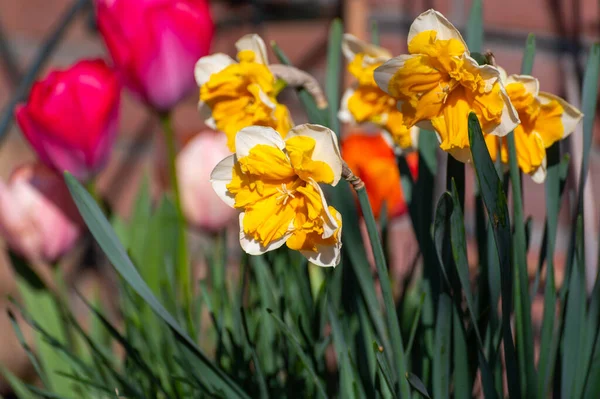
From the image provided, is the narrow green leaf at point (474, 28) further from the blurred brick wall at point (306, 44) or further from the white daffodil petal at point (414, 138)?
the blurred brick wall at point (306, 44)

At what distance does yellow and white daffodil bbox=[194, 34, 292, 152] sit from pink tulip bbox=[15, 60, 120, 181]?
19cm

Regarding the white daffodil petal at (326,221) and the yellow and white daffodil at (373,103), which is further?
the yellow and white daffodil at (373,103)

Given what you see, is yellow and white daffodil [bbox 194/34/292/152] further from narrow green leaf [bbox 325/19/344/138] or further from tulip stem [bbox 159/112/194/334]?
tulip stem [bbox 159/112/194/334]

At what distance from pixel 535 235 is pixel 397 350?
0.53 metres

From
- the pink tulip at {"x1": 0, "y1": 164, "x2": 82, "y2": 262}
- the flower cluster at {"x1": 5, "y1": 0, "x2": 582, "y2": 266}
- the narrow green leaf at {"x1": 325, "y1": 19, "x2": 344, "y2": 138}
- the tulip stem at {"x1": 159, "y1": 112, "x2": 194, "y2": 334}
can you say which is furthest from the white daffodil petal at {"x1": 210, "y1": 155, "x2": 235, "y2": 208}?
the pink tulip at {"x1": 0, "y1": 164, "x2": 82, "y2": 262}

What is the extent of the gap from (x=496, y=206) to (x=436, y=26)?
0.08 metres

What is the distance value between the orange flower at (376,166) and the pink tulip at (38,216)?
26cm

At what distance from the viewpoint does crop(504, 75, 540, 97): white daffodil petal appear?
29 centimetres

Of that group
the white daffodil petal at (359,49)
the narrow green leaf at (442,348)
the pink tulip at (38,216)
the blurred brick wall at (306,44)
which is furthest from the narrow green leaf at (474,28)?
the pink tulip at (38,216)

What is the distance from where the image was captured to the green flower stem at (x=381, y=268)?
273 millimetres

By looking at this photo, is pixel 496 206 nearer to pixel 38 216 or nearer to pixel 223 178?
→ pixel 223 178

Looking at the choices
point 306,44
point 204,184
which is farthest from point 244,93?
point 306,44

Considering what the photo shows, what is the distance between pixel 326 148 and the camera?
26 centimetres

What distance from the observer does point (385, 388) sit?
329mm
